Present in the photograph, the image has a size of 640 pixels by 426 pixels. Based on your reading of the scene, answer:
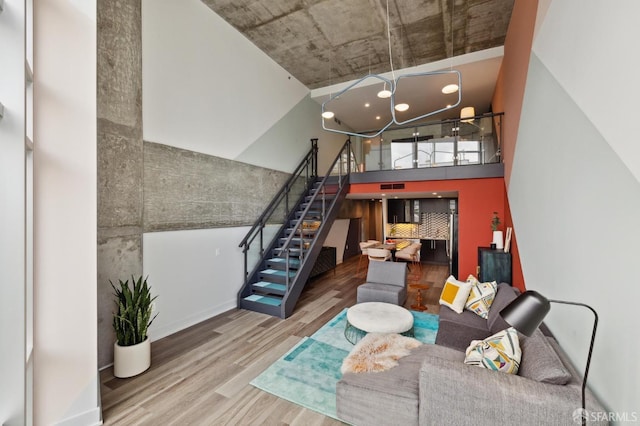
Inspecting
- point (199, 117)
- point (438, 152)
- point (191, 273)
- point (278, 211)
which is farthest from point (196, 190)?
point (438, 152)

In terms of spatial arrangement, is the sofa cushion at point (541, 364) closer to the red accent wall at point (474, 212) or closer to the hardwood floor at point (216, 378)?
the hardwood floor at point (216, 378)

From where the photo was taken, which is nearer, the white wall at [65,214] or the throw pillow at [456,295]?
the white wall at [65,214]

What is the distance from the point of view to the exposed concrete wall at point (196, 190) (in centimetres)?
371

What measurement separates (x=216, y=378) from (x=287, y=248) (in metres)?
Answer: 2.20

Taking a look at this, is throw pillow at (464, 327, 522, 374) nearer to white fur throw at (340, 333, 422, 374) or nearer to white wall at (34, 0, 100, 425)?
white fur throw at (340, 333, 422, 374)

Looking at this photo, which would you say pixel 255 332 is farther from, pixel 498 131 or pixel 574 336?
pixel 498 131

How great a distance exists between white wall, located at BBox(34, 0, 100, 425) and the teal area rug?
1486mm

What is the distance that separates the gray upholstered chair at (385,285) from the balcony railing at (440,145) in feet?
9.25

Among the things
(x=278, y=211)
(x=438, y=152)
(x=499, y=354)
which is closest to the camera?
(x=499, y=354)

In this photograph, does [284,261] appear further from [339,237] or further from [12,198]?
[339,237]

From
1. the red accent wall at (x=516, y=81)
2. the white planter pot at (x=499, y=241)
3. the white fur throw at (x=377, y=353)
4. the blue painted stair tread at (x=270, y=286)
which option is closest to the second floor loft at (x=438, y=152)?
the red accent wall at (x=516, y=81)

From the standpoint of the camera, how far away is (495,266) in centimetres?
452

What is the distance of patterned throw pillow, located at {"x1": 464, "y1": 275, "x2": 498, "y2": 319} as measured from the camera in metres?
3.37

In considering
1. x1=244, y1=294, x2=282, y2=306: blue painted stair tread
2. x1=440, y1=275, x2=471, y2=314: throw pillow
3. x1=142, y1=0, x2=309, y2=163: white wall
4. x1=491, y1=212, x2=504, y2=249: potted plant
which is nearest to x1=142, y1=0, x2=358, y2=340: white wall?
x1=142, y1=0, x2=309, y2=163: white wall
